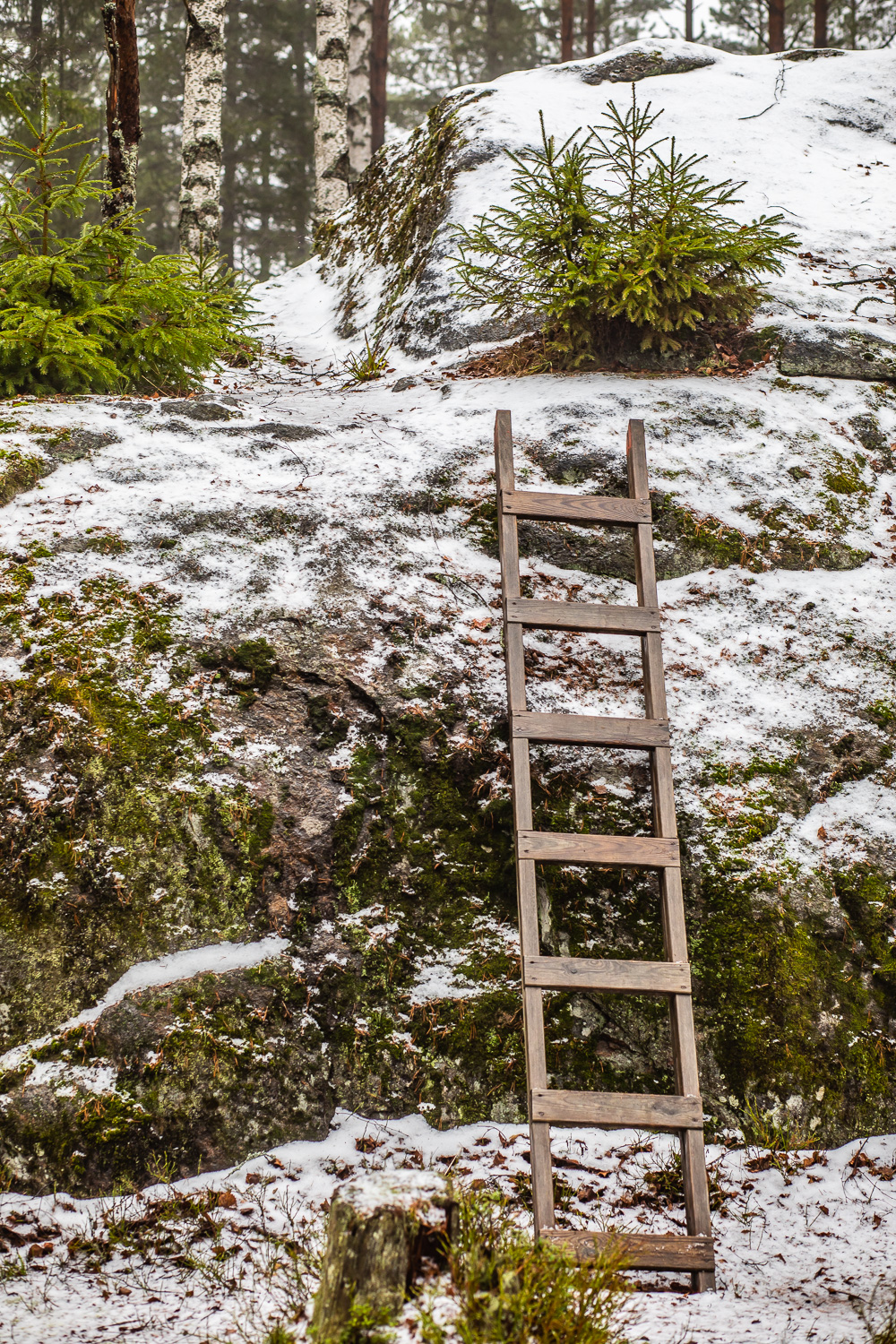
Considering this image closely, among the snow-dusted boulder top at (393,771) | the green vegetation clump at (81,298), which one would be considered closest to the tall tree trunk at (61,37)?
the green vegetation clump at (81,298)

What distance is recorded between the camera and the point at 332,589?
210 inches

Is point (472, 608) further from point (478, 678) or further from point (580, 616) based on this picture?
point (580, 616)

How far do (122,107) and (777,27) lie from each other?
1304 centimetres

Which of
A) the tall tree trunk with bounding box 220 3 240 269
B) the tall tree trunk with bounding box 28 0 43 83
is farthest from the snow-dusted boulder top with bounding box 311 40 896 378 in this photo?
the tall tree trunk with bounding box 220 3 240 269

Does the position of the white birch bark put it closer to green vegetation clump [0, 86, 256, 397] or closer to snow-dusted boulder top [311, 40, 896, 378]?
snow-dusted boulder top [311, 40, 896, 378]

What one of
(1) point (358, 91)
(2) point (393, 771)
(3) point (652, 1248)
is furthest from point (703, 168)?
(3) point (652, 1248)

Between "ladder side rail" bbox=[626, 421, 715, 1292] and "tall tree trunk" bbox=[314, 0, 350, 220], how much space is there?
406 inches

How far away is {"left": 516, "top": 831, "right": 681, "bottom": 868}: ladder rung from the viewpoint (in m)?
4.23

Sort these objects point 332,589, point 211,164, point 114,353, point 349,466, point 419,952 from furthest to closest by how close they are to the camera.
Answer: point 211,164
point 114,353
point 349,466
point 332,589
point 419,952

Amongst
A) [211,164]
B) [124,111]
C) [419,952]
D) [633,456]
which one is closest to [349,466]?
[633,456]

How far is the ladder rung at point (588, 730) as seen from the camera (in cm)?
451

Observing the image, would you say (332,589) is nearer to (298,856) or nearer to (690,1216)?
(298,856)

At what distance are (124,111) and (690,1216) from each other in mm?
8493

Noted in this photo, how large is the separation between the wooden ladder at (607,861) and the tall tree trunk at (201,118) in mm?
8208
